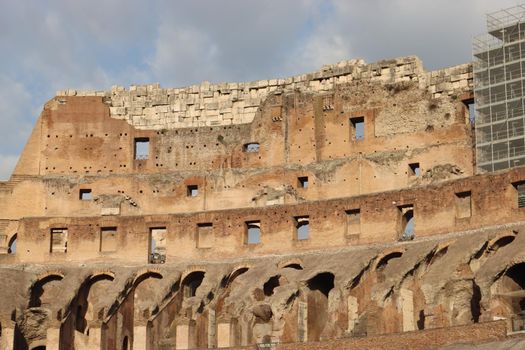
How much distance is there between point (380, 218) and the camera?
4209cm

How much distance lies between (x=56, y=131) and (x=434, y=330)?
25.4 metres

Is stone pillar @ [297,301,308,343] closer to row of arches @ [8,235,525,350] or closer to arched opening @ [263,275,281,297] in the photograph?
row of arches @ [8,235,525,350]

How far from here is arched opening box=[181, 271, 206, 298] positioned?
145 feet

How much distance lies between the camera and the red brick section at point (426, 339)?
3166 cm

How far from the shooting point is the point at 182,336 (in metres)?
39.9

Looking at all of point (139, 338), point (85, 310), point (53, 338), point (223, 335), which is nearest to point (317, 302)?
point (223, 335)

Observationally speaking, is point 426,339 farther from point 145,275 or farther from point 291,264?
point 145,275

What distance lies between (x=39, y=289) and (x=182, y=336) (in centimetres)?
805

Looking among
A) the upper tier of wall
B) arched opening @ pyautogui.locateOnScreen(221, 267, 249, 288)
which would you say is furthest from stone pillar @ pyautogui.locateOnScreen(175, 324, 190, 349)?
the upper tier of wall

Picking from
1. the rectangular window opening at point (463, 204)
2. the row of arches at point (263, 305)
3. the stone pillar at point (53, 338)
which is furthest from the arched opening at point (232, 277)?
the rectangular window opening at point (463, 204)

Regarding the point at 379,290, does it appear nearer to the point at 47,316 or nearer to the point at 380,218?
the point at 380,218

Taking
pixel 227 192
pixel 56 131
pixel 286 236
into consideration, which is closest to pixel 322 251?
pixel 286 236

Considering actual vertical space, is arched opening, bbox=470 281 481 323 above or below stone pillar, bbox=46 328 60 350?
above

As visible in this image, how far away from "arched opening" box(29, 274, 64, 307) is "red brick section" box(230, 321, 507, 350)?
13.3m
